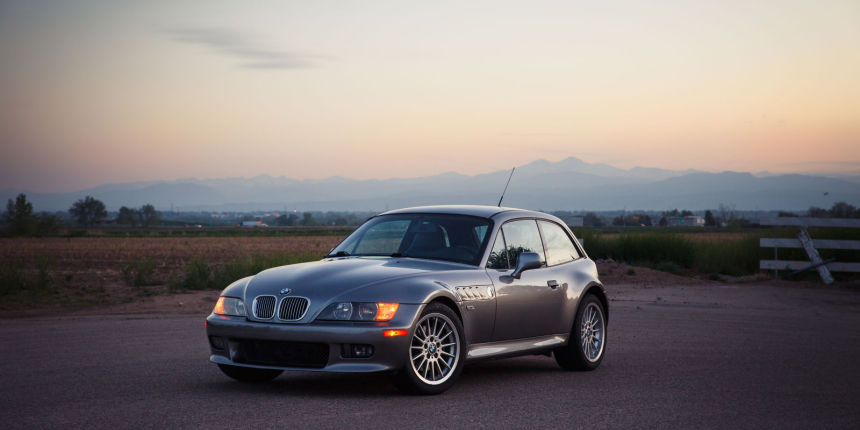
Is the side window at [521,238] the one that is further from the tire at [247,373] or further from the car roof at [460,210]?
the tire at [247,373]

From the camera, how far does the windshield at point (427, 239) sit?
877 centimetres

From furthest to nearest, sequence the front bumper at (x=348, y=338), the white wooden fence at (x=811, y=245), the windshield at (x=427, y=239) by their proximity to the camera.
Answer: the white wooden fence at (x=811, y=245)
the windshield at (x=427, y=239)
the front bumper at (x=348, y=338)

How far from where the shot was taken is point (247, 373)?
8.41m

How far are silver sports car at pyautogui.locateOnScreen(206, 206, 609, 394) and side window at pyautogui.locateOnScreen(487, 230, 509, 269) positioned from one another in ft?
0.04

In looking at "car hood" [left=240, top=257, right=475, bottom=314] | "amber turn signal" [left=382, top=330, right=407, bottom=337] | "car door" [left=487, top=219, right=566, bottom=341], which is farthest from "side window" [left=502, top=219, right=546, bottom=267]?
"amber turn signal" [left=382, top=330, right=407, bottom=337]

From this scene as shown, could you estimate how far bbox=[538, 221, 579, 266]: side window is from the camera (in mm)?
9789

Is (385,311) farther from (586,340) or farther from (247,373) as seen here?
(586,340)

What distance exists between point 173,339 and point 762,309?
1143cm

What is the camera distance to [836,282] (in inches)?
940

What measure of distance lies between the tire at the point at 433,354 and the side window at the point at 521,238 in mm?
1382

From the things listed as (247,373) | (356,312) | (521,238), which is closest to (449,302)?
(356,312)

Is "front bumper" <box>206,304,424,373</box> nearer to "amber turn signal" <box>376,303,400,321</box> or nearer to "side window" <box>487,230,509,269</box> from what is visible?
"amber turn signal" <box>376,303,400,321</box>

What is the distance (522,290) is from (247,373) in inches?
105

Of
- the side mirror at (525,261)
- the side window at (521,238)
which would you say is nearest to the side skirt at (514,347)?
the side mirror at (525,261)
